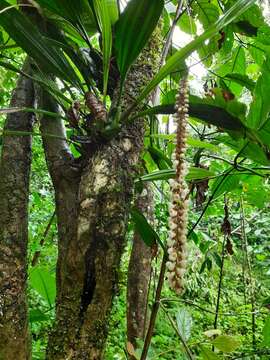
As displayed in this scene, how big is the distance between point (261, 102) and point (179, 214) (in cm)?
38

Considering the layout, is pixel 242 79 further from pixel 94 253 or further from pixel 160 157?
pixel 94 253

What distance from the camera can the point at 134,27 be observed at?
62 centimetres

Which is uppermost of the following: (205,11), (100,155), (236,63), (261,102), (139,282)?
(205,11)

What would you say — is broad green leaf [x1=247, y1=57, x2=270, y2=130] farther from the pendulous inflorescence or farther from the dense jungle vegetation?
the pendulous inflorescence

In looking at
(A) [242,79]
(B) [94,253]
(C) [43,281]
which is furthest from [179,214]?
(C) [43,281]

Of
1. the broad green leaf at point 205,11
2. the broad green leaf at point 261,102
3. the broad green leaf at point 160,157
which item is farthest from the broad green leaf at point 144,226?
the broad green leaf at point 205,11

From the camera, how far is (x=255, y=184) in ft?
4.62

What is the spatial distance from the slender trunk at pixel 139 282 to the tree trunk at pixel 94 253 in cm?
Result: 58

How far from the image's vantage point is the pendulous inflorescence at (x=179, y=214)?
447 millimetres

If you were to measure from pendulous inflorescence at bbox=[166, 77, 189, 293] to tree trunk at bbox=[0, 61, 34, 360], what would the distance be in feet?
1.49

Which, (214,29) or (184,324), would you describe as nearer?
(214,29)

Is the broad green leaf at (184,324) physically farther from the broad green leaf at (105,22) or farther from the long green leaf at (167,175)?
the broad green leaf at (105,22)

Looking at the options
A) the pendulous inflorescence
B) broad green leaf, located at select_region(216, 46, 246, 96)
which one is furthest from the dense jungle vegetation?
broad green leaf, located at select_region(216, 46, 246, 96)

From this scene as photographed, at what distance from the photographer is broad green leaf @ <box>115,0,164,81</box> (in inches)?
23.3
